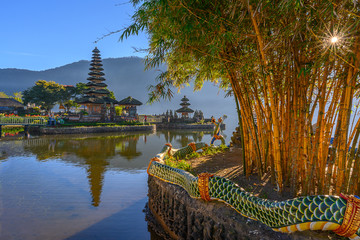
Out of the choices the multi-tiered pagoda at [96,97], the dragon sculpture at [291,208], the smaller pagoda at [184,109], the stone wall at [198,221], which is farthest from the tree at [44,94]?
the dragon sculpture at [291,208]

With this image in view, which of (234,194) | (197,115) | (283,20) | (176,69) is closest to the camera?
(234,194)

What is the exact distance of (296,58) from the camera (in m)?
3.11

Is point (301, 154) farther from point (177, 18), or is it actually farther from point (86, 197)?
point (86, 197)

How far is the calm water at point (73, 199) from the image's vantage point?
13.9 ft

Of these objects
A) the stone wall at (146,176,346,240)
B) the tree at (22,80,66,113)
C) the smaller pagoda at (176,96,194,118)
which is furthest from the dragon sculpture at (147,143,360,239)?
the tree at (22,80,66,113)

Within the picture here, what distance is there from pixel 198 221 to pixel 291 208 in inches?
52.6

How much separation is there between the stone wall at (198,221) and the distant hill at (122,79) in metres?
143

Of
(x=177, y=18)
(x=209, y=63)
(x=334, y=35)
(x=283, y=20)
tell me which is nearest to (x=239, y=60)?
(x=209, y=63)

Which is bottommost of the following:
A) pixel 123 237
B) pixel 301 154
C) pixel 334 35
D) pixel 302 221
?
pixel 123 237

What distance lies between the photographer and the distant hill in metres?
150

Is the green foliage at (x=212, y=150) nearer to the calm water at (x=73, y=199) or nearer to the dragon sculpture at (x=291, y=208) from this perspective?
the calm water at (x=73, y=199)

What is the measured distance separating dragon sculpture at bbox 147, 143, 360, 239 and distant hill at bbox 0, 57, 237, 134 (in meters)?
144

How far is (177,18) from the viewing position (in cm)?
319

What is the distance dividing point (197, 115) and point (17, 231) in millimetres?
30128
